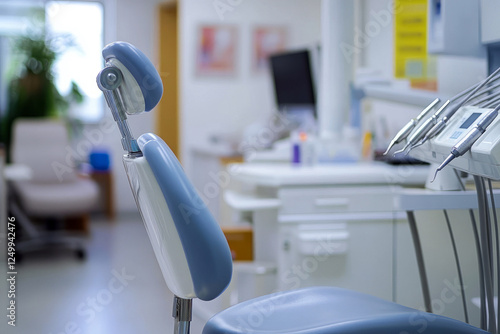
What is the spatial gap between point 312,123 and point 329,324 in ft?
11.0

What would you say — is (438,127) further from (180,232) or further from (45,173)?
(45,173)

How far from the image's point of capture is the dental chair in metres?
1.22

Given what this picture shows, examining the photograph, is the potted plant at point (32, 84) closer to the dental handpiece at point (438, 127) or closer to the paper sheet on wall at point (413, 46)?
the paper sheet on wall at point (413, 46)

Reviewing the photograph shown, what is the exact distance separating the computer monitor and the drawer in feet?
5.67

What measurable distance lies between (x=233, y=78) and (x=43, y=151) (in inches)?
70.0

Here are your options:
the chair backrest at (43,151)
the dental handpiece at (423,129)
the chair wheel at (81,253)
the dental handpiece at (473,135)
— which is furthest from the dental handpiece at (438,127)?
the chair backrest at (43,151)

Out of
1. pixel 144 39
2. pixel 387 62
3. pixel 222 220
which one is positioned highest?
pixel 144 39

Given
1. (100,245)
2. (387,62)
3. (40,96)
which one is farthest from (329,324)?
(40,96)

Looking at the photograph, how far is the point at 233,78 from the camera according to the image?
19.1 ft

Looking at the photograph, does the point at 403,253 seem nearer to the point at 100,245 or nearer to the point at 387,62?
the point at 387,62

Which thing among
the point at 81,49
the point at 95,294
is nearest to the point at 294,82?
the point at 95,294

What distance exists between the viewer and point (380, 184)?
275 centimetres

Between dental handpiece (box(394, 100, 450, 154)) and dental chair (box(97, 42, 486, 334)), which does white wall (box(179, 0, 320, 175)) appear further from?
dental chair (box(97, 42, 486, 334))

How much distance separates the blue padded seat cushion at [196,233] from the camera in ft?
3.99
